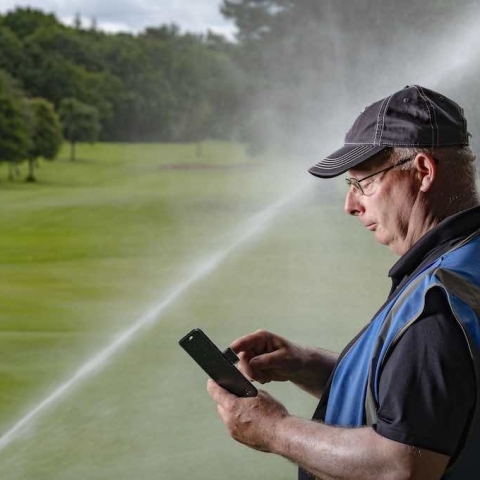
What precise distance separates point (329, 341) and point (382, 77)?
97.3 inches

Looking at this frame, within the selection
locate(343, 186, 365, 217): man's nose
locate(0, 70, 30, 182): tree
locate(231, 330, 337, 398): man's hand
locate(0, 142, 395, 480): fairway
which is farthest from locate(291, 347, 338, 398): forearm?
locate(0, 70, 30, 182): tree

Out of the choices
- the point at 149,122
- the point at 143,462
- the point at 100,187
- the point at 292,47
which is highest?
the point at 292,47

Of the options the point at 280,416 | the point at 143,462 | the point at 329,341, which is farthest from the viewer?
the point at 329,341

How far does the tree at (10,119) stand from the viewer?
23.6 ft

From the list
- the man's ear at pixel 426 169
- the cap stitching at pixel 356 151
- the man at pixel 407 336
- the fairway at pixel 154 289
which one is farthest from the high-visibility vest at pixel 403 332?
the fairway at pixel 154 289

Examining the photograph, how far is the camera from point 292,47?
773 cm

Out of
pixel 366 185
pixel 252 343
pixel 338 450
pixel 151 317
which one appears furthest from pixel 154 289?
pixel 338 450

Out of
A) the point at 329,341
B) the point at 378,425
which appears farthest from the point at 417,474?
the point at 329,341

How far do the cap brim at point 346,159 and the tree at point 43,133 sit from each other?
6115mm

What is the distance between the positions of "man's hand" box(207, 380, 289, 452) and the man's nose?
326 millimetres

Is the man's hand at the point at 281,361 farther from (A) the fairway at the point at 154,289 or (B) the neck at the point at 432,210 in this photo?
(A) the fairway at the point at 154,289

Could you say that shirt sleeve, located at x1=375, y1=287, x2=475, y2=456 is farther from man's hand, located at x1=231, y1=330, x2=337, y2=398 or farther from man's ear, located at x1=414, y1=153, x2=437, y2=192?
man's hand, located at x1=231, y1=330, x2=337, y2=398

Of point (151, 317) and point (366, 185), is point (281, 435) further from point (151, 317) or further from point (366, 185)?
point (151, 317)

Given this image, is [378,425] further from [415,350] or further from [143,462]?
[143,462]
